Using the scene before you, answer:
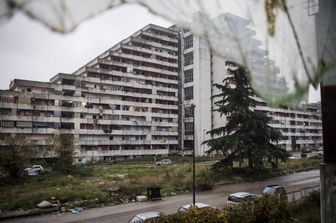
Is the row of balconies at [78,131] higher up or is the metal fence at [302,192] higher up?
the row of balconies at [78,131]

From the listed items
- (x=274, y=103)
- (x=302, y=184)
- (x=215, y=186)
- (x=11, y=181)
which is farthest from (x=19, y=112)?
(x=274, y=103)

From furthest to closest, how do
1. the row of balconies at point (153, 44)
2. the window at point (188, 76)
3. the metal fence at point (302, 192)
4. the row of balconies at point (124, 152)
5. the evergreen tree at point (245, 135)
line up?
the window at point (188, 76) < the row of balconies at point (153, 44) < the row of balconies at point (124, 152) < the evergreen tree at point (245, 135) < the metal fence at point (302, 192)

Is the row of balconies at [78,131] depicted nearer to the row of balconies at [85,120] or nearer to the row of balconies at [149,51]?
the row of balconies at [85,120]

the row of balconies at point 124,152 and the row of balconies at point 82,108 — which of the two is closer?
the row of balconies at point 82,108

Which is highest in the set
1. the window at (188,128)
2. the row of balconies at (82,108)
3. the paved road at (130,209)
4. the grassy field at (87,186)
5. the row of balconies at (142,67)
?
the row of balconies at (142,67)

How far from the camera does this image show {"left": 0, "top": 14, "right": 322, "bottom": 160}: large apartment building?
148 ft

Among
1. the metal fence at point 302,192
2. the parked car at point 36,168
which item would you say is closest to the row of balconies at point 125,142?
the parked car at point 36,168

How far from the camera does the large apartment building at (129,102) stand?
4512cm

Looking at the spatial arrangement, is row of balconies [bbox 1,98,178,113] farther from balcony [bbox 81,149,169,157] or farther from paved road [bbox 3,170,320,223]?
paved road [bbox 3,170,320,223]

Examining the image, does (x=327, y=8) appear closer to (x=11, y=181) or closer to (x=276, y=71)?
(x=276, y=71)

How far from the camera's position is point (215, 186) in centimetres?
2739

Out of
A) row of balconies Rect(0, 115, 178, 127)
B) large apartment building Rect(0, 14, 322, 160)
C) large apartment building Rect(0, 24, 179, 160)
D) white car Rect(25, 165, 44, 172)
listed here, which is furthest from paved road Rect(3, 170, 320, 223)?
row of balconies Rect(0, 115, 178, 127)

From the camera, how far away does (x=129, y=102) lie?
187 feet

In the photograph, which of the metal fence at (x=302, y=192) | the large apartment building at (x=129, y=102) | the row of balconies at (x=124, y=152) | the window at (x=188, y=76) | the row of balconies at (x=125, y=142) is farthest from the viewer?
the window at (x=188, y=76)
